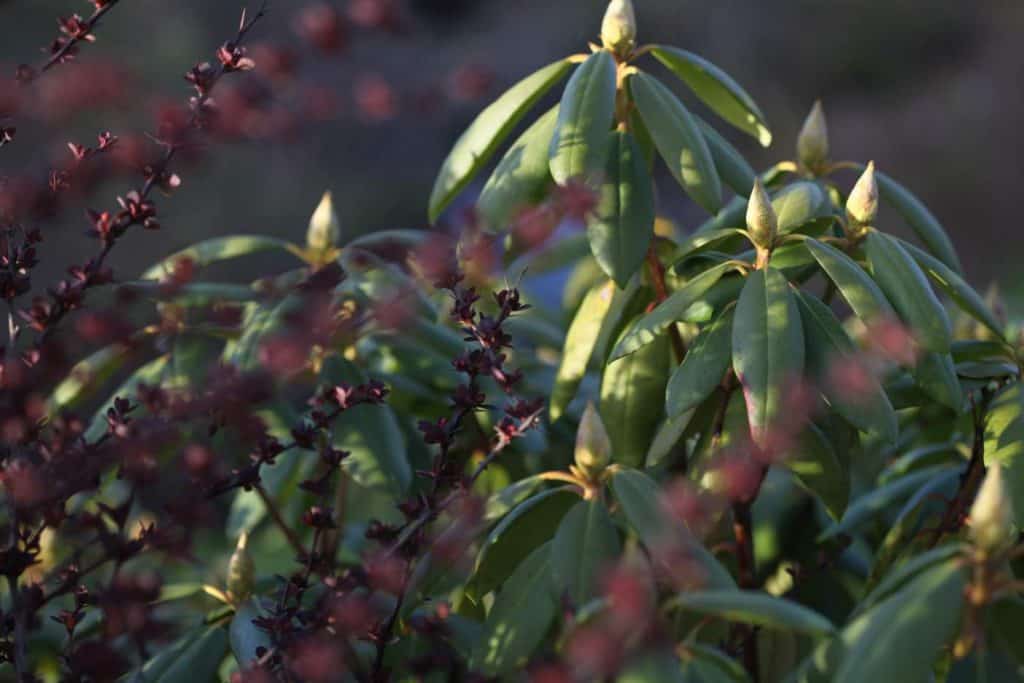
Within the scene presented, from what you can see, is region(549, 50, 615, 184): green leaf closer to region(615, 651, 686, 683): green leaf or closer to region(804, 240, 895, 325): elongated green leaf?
region(804, 240, 895, 325): elongated green leaf

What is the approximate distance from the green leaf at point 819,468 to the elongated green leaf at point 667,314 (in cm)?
16

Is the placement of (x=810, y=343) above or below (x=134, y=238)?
above

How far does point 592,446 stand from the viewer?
38.5 inches

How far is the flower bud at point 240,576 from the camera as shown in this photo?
1.11 meters

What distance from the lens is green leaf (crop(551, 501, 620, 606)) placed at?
35.6 inches

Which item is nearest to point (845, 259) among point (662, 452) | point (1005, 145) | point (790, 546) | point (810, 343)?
point (810, 343)

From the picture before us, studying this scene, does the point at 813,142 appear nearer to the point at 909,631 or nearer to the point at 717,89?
the point at 717,89

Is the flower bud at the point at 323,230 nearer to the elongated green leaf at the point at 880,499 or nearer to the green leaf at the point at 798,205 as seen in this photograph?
the green leaf at the point at 798,205

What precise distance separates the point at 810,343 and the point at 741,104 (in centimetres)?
32

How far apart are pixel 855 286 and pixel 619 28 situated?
0.35 m

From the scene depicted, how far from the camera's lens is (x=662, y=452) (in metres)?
1.14

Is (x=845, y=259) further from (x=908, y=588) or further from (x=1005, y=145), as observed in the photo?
(x=1005, y=145)

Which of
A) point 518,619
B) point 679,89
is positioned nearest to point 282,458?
point 518,619

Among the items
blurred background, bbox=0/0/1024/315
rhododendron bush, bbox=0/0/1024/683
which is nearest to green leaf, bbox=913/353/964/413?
rhododendron bush, bbox=0/0/1024/683
